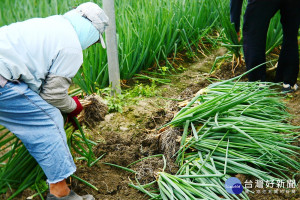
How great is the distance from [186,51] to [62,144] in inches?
98.2

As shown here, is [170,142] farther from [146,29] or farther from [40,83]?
[146,29]

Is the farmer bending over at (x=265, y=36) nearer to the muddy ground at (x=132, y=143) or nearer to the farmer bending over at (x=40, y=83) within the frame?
the muddy ground at (x=132, y=143)

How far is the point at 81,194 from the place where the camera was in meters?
2.19

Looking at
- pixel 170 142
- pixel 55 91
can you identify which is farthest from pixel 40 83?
pixel 170 142

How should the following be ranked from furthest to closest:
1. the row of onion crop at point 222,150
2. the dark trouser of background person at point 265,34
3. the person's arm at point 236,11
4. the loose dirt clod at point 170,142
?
the person's arm at point 236,11, the dark trouser of background person at point 265,34, the loose dirt clod at point 170,142, the row of onion crop at point 222,150

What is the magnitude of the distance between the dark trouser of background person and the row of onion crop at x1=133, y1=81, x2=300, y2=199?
72cm

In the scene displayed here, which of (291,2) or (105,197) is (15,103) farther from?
(291,2)

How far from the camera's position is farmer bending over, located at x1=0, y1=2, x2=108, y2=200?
1797 millimetres

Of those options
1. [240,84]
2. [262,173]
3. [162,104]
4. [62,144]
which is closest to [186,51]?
[162,104]

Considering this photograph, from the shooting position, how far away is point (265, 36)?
308cm

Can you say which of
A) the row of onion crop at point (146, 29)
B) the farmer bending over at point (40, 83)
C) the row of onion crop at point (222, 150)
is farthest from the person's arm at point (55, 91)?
the row of onion crop at point (146, 29)

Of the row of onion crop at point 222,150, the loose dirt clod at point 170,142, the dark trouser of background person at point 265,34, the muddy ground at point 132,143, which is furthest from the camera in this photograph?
the dark trouser of background person at point 265,34

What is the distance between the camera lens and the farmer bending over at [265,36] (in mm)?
2934

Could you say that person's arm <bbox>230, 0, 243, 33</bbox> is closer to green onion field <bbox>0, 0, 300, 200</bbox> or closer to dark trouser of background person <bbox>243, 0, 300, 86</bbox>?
green onion field <bbox>0, 0, 300, 200</bbox>
